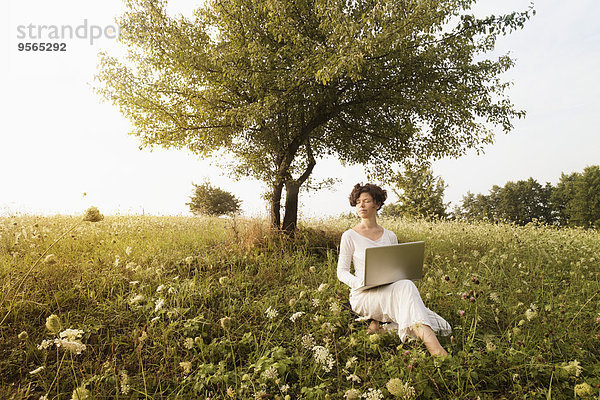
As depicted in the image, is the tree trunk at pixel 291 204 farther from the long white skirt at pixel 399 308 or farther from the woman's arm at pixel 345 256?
the long white skirt at pixel 399 308

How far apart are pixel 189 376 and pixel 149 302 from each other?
160 cm

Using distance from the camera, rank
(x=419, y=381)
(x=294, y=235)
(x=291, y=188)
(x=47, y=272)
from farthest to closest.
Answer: (x=291, y=188), (x=294, y=235), (x=47, y=272), (x=419, y=381)

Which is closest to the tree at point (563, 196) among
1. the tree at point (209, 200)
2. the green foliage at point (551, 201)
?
the green foliage at point (551, 201)

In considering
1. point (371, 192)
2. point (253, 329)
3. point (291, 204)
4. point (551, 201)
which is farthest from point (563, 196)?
point (253, 329)

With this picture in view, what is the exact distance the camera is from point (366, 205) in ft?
14.8

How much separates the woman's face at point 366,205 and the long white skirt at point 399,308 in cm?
102

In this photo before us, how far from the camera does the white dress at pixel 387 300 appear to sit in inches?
141

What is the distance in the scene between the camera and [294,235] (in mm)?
8305

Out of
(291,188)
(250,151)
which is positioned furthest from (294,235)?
(250,151)

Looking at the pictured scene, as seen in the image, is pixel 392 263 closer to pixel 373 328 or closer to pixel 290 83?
pixel 373 328

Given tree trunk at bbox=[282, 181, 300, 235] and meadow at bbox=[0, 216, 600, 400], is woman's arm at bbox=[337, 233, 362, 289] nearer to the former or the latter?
meadow at bbox=[0, 216, 600, 400]

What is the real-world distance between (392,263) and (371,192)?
1.14 meters

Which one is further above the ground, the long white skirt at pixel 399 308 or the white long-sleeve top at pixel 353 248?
the white long-sleeve top at pixel 353 248

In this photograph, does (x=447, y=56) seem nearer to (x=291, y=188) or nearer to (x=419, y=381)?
(x=291, y=188)
